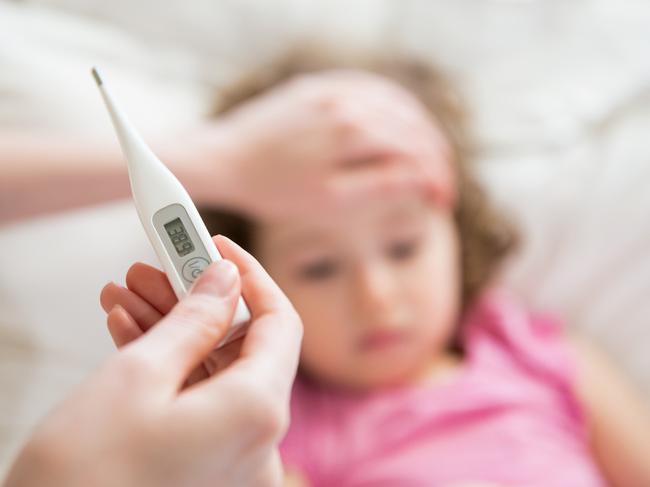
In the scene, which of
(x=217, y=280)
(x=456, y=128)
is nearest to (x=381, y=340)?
(x=456, y=128)

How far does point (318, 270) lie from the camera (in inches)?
27.0

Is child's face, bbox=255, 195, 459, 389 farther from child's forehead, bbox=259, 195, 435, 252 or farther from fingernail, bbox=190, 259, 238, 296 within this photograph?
fingernail, bbox=190, 259, 238, 296

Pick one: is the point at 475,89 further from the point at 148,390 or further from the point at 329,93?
the point at 148,390

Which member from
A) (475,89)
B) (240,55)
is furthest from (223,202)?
(475,89)

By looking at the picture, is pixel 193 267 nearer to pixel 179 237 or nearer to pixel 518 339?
Result: pixel 179 237

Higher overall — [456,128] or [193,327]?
[193,327]

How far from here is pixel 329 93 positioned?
0.76m

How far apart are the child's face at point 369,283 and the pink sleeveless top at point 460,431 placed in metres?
0.04

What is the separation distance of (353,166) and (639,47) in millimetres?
492

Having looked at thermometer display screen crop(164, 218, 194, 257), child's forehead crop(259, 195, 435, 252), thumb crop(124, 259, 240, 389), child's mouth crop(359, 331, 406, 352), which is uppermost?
thermometer display screen crop(164, 218, 194, 257)

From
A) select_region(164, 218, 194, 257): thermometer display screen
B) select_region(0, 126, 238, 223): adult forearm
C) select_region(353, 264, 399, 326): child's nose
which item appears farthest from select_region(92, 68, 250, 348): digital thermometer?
select_region(353, 264, 399, 326): child's nose

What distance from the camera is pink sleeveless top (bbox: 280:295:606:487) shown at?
758 millimetres

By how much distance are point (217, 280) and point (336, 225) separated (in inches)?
14.1

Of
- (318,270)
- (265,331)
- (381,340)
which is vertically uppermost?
(265,331)
